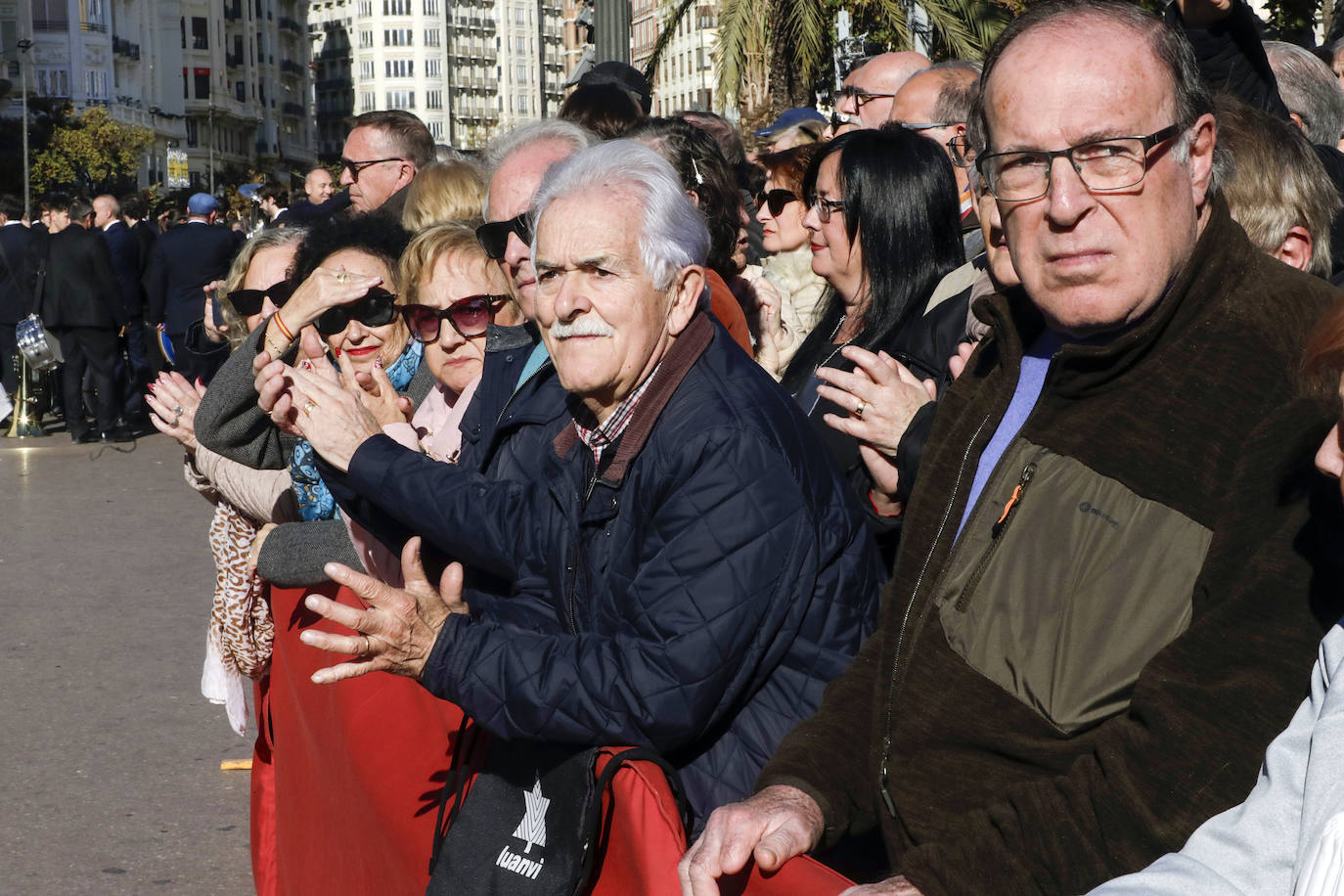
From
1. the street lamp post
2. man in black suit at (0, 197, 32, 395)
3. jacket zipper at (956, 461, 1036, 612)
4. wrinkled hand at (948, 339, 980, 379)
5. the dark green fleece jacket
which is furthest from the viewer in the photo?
the street lamp post

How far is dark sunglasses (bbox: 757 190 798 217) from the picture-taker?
18.0 feet

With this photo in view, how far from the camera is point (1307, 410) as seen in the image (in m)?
1.95

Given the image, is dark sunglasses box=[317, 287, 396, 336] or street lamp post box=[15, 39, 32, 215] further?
street lamp post box=[15, 39, 32, 215]

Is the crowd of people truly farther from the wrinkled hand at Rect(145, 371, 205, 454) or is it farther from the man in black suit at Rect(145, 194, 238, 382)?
the man in black suit at Rect(145, 194, 238, 382)

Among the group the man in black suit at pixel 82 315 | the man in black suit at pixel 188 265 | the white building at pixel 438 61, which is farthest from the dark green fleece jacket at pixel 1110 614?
the white building at pixel 438 61

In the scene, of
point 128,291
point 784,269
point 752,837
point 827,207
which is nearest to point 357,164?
point 784,269

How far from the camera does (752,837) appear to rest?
2.26 m

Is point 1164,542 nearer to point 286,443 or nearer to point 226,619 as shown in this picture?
point 286,443

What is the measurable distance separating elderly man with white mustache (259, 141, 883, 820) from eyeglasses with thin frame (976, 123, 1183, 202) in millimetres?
588

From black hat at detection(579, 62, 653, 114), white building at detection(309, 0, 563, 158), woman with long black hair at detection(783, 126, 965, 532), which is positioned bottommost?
woman with long black hair at detection(783, 126, 965, 532)

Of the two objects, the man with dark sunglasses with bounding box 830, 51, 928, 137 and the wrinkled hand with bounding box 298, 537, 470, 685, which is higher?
the man with dark sunglasses with bounding box 830, 51, 928, 137

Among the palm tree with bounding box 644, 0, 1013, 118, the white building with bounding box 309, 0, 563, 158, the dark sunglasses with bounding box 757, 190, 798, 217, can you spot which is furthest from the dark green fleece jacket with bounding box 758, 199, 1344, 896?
the white building with bounding box 309, 0, 563, 158

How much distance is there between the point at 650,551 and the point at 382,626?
48 cm

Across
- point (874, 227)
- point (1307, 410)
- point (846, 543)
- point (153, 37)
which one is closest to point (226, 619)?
point (874, 227)
